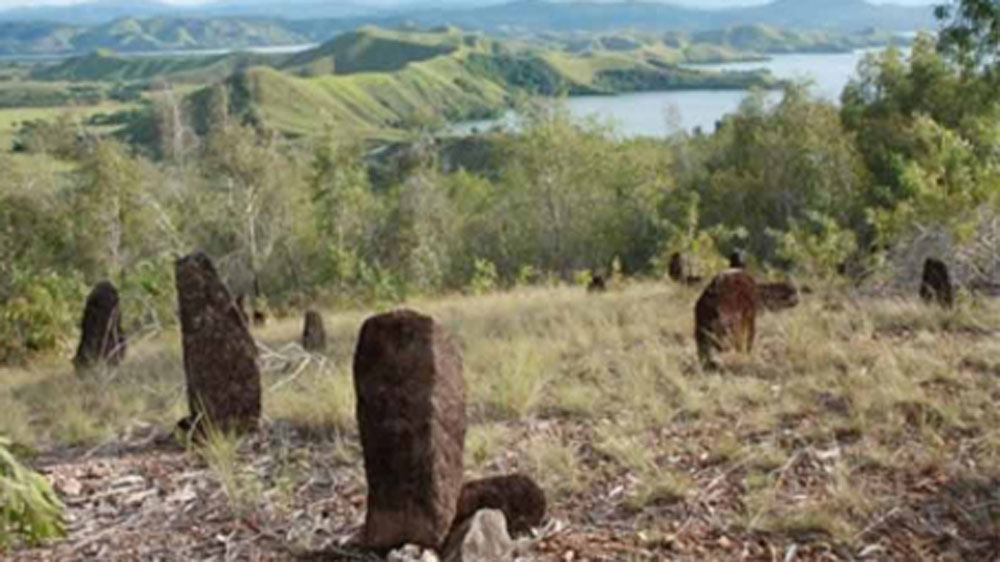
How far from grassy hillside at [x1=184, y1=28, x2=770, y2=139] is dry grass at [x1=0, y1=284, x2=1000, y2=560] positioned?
112m

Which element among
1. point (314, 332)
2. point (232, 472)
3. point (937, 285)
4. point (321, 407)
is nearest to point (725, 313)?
point (937, 285)

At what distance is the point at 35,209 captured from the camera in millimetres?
32188

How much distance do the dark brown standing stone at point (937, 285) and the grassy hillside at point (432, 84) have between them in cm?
11222

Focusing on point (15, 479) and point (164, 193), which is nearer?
point (15, 479)

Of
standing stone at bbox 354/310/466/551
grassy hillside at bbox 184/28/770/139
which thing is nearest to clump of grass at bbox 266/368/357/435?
standing stone at bbox 354/310/466/551

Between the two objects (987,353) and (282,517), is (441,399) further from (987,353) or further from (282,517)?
(987,353)

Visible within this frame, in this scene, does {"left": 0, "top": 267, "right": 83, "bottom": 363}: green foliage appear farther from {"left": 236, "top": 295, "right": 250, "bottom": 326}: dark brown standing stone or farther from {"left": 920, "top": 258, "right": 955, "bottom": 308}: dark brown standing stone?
{"left": 920, "top": 258, "right": 955, "bottom": 308}: dark brown standing stone

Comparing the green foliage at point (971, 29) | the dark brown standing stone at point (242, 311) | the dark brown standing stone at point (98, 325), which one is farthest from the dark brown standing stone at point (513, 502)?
the green foliage at point (971, 29)

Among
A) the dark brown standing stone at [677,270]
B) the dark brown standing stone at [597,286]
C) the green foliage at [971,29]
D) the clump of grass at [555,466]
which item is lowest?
the dark brown standing stone at [597,286]

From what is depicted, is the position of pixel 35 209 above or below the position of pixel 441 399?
below

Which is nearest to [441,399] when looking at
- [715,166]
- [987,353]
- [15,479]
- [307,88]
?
[15,479]

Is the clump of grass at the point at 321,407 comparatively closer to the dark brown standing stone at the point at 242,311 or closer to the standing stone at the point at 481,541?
the dark brown standing stone at the point at 242,311

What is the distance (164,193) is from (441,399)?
39.1 m

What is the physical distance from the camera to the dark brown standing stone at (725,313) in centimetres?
773
